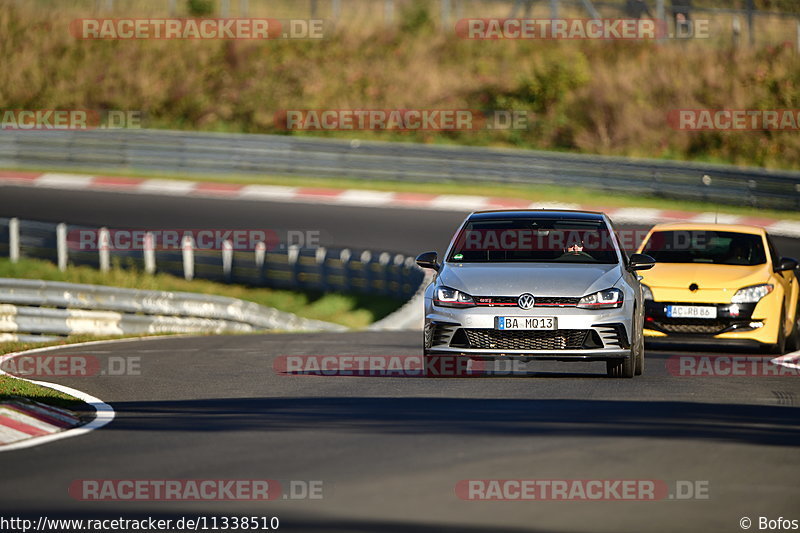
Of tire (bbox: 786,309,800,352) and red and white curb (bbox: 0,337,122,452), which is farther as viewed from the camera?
tire (bbox: 786,309,800,352)

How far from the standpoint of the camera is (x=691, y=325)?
49.4 feet

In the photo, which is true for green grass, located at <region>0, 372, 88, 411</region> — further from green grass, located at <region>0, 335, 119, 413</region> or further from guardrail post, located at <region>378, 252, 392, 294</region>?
guardrail post, located at <region>378, 252, 392, 294</region>

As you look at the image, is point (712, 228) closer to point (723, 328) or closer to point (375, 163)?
point (723, 328)

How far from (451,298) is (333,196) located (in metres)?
24.0

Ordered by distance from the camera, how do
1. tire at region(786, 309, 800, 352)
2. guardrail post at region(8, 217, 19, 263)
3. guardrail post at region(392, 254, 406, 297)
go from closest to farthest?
tire at region(786, 309, 800, 352)
guardrail post at region(392, 254, 406, 297)
guardrail post at region(8, 217, 19, 263)

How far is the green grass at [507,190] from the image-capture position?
34000 millimetres


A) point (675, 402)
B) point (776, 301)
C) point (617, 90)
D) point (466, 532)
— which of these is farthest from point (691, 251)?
point (617, 90)

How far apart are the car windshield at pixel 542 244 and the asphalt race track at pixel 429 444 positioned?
111cm

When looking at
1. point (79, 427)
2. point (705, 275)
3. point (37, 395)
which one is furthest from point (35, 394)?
point (705, 275)

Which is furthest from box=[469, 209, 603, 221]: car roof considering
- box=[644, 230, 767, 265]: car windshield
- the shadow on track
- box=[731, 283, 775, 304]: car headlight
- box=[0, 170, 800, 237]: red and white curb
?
box=[0, 170, 800, 237]: red and white curb

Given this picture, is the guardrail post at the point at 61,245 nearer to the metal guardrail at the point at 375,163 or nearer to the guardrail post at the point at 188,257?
the guardrail post at the point at 188,257

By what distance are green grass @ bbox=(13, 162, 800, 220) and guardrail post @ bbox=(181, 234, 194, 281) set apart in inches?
378

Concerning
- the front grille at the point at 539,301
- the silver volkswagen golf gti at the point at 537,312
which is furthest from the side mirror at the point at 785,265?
the front grille at the point at 539,301

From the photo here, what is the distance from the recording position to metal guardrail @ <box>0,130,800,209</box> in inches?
1348
